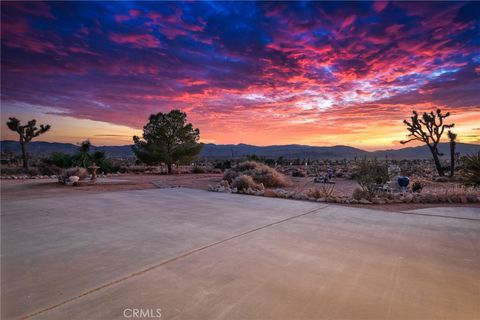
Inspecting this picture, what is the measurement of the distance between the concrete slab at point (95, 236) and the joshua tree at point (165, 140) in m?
17.0

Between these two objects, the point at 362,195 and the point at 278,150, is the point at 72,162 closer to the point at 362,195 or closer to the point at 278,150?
the point at 362,195

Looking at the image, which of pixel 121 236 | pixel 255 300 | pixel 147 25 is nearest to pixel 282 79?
pixel 147 25

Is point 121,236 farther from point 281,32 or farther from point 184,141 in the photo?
point 184,141

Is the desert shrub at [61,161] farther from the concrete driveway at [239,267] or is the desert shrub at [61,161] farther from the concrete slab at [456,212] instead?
the concrete slab at [456,212]

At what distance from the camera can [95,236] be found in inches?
207

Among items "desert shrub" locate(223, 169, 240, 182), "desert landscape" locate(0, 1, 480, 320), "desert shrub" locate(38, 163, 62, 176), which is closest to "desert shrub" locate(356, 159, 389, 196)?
"desert landscape" locate(0, 1, 480, 320)

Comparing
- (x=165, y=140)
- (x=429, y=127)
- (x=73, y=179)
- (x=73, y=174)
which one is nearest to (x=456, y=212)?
(x=73, y=179)

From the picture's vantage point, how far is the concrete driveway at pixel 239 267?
277 centimetres

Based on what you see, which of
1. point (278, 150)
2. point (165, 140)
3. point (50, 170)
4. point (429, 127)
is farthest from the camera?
point (278, 150)

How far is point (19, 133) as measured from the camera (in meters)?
31.5

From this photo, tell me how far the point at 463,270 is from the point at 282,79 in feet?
51.7

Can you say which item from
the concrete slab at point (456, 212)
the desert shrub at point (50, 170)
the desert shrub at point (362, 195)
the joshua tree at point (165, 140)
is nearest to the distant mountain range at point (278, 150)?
the joshua tree at point (165, 140)

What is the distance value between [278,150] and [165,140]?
9491cm

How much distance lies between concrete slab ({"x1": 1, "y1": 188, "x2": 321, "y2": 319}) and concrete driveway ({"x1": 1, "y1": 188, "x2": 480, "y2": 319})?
23 mm
